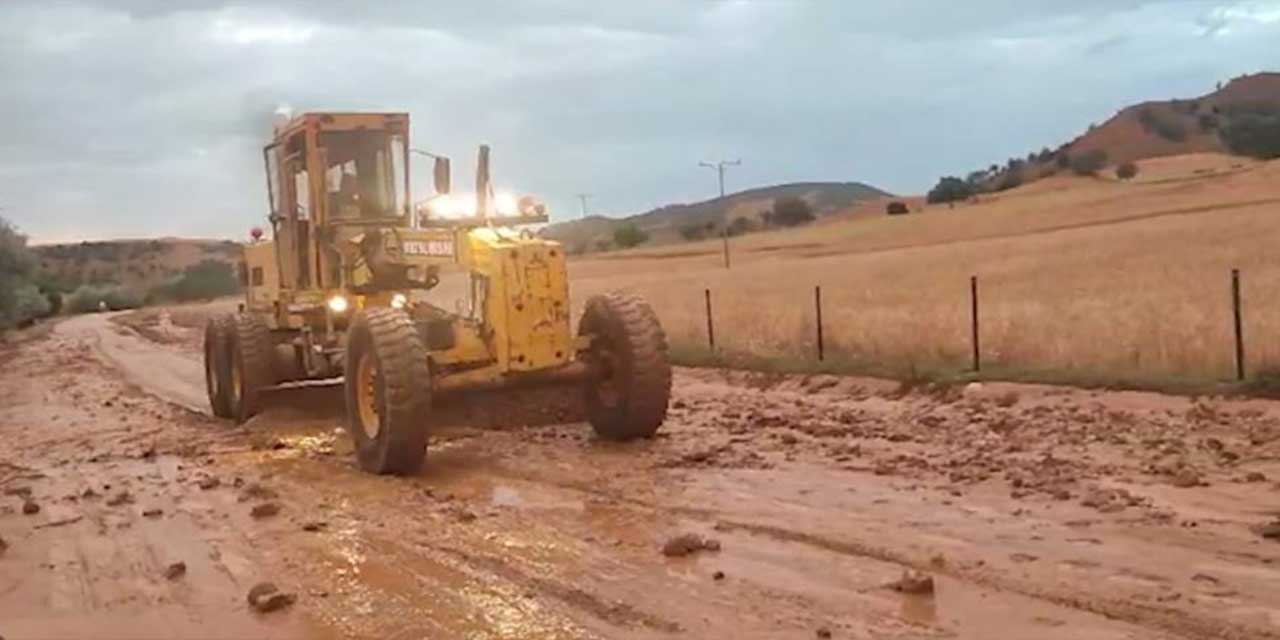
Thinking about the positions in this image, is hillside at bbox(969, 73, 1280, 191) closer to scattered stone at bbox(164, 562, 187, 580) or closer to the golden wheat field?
the golden wheat field

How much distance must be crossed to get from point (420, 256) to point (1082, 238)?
39.8m

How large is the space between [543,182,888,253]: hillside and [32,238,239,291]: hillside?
138ft

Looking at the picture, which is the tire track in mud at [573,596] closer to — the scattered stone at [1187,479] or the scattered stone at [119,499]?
the scattered stone at [119,499]

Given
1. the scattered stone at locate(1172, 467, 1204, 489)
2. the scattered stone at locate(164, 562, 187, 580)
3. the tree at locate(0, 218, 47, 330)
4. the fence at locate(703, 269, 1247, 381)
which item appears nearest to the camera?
the scattered stone at locate(164, 562, 187, 580)

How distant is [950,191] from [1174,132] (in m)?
32.3

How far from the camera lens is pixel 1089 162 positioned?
356 ft

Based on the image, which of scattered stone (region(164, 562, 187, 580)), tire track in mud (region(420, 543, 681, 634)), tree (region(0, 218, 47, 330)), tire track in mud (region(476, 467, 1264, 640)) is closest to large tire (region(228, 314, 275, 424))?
tire track in mud (region(476, 467, 1264, 640))

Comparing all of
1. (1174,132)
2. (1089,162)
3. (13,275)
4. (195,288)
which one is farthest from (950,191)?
(13,275)

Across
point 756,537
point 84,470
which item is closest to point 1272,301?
point 756,537

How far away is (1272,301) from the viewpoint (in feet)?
65.9

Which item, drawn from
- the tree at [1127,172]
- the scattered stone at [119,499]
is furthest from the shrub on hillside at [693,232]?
the scattered stone at [119,499]

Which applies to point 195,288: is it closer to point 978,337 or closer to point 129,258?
point 129,258

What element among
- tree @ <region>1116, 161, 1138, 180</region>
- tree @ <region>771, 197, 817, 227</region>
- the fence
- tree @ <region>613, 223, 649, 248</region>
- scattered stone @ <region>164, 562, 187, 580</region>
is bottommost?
scattered stone @ <region>164, 562, 187, 580</region>

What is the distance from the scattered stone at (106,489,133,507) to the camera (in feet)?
37.7
